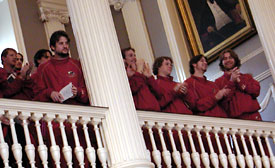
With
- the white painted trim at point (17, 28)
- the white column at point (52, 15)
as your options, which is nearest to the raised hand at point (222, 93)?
the white painted trim at point (17, 28)

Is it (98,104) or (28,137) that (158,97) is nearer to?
(98,104)

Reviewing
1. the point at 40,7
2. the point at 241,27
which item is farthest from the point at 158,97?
the point at 40,7

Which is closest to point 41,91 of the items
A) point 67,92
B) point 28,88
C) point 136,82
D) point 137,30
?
point 28,88

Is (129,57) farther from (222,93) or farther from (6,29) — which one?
(6,29)

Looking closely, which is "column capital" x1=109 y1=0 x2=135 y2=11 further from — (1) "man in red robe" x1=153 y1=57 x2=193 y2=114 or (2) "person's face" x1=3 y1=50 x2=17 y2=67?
(2) "person's face" x1=3 y1=50 x2=17 y2=67

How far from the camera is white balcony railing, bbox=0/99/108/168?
5.62m

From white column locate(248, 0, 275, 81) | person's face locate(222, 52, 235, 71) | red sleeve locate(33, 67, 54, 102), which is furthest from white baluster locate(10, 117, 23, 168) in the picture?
white column locate(248, 0, 275, 81)

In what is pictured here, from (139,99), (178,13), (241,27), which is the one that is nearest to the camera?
(139,99)

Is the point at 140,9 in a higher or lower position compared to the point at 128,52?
higher

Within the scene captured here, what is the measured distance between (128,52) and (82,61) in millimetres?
894

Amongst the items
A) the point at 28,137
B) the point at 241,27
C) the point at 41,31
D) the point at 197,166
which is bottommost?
the point at 197,166

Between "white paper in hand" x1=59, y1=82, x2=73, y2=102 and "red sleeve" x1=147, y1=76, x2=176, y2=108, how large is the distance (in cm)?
140

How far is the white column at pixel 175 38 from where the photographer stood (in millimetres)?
11250

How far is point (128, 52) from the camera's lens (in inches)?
293
